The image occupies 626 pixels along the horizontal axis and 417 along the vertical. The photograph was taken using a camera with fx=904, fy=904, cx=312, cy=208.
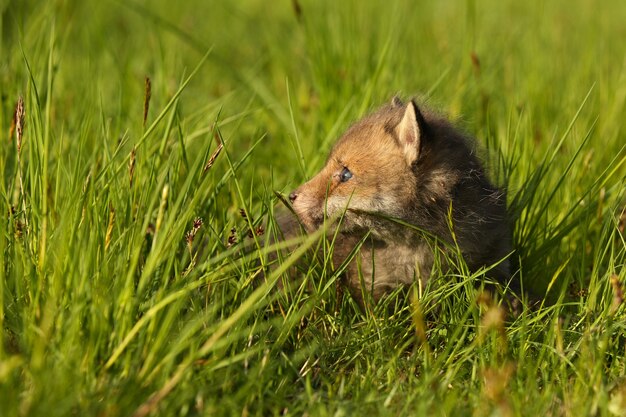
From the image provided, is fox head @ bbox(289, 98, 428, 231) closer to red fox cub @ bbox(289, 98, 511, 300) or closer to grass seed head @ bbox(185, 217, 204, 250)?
red fox cub @ bbox(289, 98, 511, 300)

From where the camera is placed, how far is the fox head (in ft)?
12.9

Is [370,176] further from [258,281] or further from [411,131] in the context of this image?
[258,281]

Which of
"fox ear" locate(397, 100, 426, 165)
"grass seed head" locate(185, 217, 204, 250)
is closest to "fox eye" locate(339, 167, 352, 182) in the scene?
"fox ear" locate(397, 100, 426, 165)

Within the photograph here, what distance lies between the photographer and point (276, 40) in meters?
7.37

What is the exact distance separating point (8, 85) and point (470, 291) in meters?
2.87

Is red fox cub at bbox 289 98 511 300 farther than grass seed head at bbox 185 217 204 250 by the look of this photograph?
Yes

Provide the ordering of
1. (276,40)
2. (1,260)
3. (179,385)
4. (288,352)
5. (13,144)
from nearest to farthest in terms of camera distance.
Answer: (179,385) < (1,260) < (288,352) < (13,144) < (276,40)

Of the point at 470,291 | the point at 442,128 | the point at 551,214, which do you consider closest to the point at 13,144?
the point at 442,128

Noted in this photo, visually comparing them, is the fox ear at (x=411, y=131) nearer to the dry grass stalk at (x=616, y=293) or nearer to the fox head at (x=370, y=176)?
the fox head at (x=370, y=176)

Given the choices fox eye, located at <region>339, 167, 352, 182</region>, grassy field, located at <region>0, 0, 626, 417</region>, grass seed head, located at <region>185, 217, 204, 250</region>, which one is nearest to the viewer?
grassy field, located at <region>0, 0, 626, 417</region>

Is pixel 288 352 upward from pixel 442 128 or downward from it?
downward

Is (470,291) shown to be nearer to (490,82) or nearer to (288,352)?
(288,352)

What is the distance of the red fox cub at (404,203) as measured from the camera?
3920 mm

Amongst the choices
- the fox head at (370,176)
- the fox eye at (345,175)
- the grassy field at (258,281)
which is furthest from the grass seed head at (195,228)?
the fox eye at (345,175)
